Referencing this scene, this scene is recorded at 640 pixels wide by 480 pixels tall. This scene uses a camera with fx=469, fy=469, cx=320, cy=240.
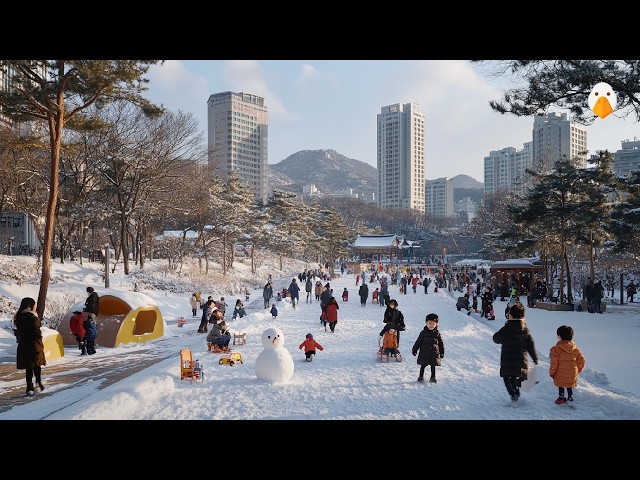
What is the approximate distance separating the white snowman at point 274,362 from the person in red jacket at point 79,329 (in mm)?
5508

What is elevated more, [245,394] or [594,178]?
[594,178]

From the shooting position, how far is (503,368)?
6.26 metres

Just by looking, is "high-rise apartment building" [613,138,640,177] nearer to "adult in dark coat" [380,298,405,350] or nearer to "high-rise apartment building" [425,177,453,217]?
"adult in dark coat" [380,298,405,350]

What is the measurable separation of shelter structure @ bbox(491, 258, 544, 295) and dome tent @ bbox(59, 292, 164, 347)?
20716 millimetres

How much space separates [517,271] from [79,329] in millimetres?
24008

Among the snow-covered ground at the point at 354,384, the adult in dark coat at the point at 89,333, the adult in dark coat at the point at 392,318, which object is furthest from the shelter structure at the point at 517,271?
the adult in dark coat at the point at 89,333

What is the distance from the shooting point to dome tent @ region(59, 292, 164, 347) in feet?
39.2

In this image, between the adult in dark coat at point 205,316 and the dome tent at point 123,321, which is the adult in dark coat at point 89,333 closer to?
the dome tent at point 123,321

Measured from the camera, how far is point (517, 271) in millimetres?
27672

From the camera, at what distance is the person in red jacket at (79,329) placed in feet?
36.0

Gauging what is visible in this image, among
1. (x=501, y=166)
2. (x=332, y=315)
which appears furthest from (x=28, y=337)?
(x=501, y=166)
